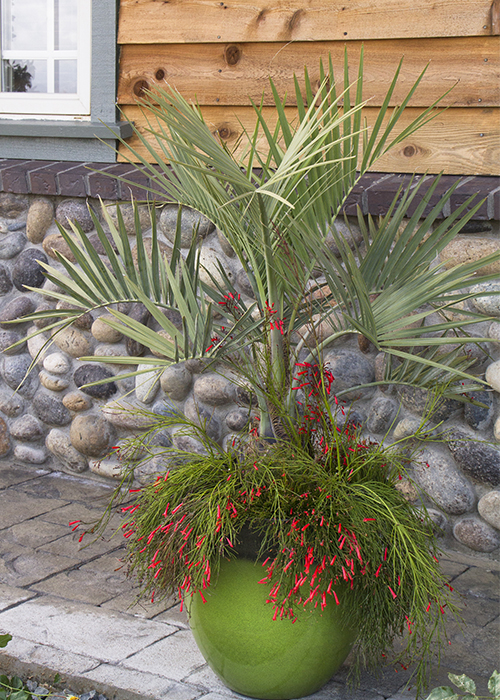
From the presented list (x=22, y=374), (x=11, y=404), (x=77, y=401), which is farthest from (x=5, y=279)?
(x=77, y=401)

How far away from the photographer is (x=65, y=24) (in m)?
3.37

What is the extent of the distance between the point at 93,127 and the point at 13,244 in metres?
0.64

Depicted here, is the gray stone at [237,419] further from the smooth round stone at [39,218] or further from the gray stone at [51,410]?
the smooth round stone at [39,218]

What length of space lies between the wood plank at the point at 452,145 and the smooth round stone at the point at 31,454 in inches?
66.4

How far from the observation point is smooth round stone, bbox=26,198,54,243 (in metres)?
3.19

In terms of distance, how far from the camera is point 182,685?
1808 millimetres

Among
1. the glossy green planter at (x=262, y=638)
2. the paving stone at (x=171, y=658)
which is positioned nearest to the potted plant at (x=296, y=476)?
the glossy green planter at (x=262, y=638)

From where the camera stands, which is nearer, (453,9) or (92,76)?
(453,9)

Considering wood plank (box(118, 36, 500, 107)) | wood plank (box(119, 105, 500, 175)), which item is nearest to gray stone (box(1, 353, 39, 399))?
wood plank (box(118, 36, 500, 107))

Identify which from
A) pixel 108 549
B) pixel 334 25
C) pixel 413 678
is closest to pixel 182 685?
pixel 413 678

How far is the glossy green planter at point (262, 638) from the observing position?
165 cm

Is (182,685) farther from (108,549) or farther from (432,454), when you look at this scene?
(432,454)

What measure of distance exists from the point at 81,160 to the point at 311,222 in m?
1.77

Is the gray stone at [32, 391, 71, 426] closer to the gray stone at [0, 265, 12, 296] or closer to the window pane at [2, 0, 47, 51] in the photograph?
the gray stone at [0, 265, 12, 296]
